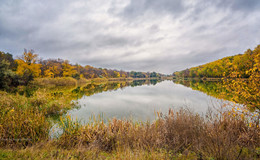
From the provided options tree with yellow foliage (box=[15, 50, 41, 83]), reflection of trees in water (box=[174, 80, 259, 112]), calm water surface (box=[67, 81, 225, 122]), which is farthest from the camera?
tree with yellow foliage (box=[15, 50, 41, 83])

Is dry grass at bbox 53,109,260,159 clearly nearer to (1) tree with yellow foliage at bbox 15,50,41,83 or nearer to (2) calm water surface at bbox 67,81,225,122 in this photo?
(2) calm water surface at bbox 67,81,225,122

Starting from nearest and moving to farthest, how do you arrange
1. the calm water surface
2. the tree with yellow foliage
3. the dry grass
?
the dry grass < the calm water surface < the tree with yellow foliage

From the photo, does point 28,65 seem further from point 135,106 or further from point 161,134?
point 161,134

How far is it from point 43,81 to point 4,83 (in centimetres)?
1833

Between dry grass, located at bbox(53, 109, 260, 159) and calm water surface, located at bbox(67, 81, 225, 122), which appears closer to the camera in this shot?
dry grass, located at bbox(53, 109, 260, 159)

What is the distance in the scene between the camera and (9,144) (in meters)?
4.58

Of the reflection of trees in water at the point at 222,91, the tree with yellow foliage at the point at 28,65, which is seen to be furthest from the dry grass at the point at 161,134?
→ the tree with yellow foliage at the point at 28,65

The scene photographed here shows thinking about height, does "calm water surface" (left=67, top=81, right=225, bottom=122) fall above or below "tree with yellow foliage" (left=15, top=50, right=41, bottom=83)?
below

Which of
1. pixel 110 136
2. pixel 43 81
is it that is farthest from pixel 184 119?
pixel 43 81

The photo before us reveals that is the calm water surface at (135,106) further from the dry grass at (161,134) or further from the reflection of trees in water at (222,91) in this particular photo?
the dry grass at (161,134)

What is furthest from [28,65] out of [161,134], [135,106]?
[161,134]

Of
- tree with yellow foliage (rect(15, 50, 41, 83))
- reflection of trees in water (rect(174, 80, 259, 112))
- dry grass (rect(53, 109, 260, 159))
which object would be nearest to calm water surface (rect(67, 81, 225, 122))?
reflection of trees in water (rect(174, 80, 259, 112))

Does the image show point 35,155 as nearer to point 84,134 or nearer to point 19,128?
point 84,134

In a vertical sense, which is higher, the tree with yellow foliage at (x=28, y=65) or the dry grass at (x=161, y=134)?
the tree with yellow foliage at (x=28, y=65)
